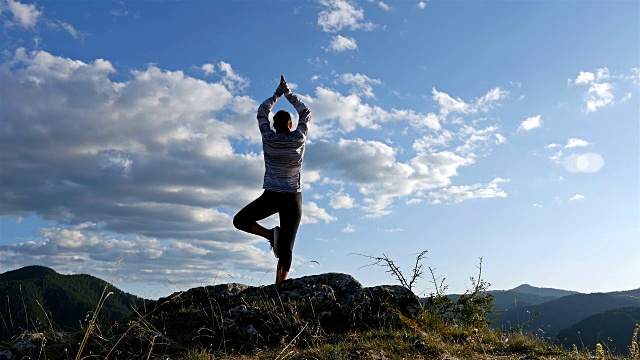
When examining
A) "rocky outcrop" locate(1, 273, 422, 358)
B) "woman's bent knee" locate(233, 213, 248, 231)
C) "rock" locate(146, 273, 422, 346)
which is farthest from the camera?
"woman's bent knee" locate(233, 213, 248, 231)

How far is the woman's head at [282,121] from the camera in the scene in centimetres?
785

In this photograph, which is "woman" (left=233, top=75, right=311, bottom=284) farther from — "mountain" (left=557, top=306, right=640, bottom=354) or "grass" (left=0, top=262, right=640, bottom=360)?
"mountain" (left=557, top=306, right=640, bottom=354)

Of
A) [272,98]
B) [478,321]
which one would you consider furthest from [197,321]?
[478,321]

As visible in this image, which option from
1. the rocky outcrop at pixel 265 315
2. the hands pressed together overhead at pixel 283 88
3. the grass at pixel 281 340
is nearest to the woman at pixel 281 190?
the hands pressed together overhead at pixel 283 88

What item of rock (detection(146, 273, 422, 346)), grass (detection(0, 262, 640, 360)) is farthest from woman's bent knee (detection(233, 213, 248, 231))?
grass (detection(0, 262, 640, 360))

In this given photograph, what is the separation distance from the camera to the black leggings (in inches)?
303

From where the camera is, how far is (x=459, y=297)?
991 cm

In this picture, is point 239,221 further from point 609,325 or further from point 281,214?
point 609,325

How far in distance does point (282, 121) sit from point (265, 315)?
316cm

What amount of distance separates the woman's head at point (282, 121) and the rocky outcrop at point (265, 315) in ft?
8.08

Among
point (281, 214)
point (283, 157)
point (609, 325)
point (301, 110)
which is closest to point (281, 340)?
point (281, 214)

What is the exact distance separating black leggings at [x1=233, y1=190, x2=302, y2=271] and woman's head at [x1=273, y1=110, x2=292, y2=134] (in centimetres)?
106

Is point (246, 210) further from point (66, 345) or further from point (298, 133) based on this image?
point (66, 345)

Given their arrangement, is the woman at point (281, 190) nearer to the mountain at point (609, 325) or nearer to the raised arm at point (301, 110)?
the raised arm at point (301, 110)
